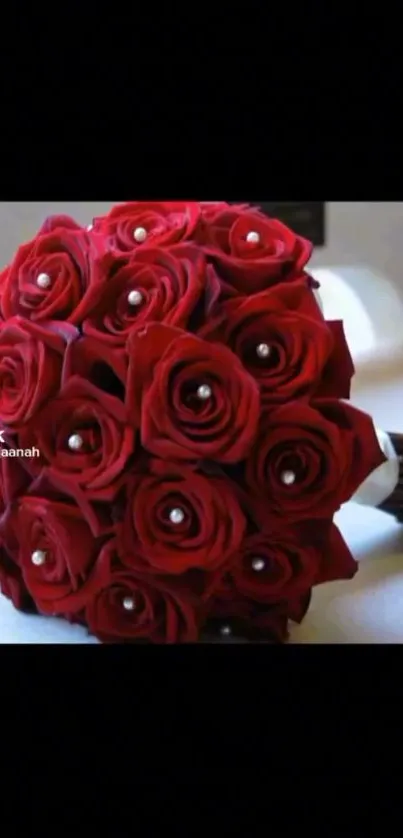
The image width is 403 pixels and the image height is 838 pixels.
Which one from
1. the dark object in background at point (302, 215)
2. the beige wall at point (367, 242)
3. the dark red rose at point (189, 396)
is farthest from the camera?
the beige wall at point (367, 242)

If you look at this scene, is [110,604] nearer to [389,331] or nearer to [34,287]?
[34,287]

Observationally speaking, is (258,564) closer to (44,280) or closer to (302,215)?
(44,280)

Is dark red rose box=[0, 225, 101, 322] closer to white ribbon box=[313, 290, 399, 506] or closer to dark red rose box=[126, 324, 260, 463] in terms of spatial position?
dark red rose box=[126, 324, 260, 463]

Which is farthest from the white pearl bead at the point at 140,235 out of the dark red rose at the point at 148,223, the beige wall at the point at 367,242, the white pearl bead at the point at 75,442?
the beige wall at the point at 367,242

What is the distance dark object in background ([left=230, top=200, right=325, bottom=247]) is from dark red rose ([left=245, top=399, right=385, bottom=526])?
14 cm

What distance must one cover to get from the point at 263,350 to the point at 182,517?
0.27 ft

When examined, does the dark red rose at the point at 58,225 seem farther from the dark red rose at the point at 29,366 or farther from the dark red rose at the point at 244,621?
the dark red rose at the point at 244,621

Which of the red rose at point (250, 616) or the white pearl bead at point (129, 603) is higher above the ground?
the white pearl bead at point (129, 603)

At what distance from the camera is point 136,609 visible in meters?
0.47

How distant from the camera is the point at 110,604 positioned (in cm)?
47

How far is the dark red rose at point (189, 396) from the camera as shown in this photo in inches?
16.5

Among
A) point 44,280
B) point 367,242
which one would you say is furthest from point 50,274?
point 367,242

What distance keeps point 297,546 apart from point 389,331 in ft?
1.63

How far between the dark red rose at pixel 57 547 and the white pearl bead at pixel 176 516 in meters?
0.03
